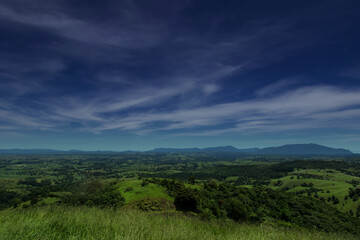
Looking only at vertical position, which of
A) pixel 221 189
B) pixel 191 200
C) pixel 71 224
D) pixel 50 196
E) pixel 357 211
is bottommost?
pixel 357 211

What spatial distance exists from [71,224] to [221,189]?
9830 cm

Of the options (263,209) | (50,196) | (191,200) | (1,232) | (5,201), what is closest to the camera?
(1,232)

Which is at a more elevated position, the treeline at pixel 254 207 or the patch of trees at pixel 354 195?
the treeline at pixel 254 207

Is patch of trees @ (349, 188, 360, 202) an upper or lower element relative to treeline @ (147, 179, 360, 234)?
lower

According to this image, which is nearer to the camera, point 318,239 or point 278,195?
point 318,239

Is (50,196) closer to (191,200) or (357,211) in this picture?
(191,200)

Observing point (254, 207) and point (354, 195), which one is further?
point (354, 195)

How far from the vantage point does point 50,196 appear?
12131 cm

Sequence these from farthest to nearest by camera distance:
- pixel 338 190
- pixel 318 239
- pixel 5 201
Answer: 1. pixel 338 190
2. pixel 5 201
3. pixel 318 239

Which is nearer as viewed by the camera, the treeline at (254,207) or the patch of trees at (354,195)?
the treeline at (254,207)

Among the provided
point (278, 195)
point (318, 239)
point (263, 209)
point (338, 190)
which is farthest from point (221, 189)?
point (338, 190)

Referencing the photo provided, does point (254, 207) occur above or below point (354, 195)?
above

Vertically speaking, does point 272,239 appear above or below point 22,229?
below

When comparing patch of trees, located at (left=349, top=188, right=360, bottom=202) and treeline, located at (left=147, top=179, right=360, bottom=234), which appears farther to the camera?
patch of trees, located at (left=349, top=188, right=360, bottom=202)
